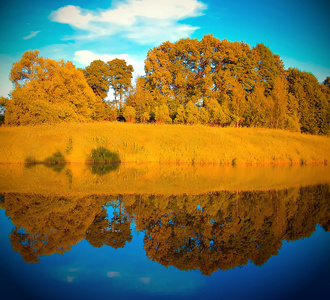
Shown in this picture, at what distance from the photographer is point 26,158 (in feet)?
68.9

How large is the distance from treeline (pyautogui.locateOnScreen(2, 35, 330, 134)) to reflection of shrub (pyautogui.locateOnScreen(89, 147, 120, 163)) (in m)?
12.0

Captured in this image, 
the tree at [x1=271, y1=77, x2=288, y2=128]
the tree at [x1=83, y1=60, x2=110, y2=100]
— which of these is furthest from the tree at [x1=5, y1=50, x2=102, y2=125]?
the tree at [x1=271, y1=77, x2=288, y2=128]

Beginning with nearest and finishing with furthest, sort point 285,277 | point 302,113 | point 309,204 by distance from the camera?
1. point 285,277
2. point 309,204
3. point 302,113

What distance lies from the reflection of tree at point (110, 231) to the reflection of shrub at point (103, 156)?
14815 millimetres

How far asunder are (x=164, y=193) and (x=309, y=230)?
532 cm

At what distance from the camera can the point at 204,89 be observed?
4369 centimetres

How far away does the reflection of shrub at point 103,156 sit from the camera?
22.1 meters

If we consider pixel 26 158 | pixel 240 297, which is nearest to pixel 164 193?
pixel 240 297

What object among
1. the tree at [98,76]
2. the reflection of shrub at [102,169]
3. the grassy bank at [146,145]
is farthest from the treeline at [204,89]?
the reflection of shrub at [102,169]

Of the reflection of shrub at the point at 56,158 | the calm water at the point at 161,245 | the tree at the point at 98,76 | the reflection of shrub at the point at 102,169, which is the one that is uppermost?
the tree at the point at 98,76

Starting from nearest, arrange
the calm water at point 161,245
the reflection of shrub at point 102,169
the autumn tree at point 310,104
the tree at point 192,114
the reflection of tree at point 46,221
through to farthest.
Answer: the calm water at point 161,245 < the reflection of tree at point 46,221 < the reflection of shrub at point 102,169 < the tree at point 192,114 < the autumn tree at point 310,104

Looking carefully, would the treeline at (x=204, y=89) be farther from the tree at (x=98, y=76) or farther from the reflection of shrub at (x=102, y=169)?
the reflection of shrub at (x=102, y=169)

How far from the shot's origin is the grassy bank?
863 inches

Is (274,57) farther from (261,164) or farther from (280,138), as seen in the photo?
(261,164)
